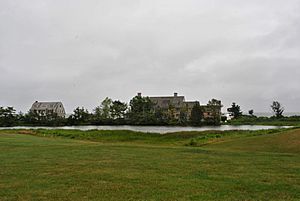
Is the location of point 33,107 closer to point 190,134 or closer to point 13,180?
point 190,134

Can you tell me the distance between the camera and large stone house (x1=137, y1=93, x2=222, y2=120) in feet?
319

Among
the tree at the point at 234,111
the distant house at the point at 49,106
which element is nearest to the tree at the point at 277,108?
the tree at the point at 234,111

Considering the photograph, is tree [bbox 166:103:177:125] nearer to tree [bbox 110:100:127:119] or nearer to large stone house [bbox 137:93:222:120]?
large stone house [bbox 137:93:222:120]

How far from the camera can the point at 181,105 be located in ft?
376

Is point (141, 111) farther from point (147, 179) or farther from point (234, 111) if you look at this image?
point (147, 179)

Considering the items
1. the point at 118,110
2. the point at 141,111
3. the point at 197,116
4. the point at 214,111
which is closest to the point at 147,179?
the point at 197,116

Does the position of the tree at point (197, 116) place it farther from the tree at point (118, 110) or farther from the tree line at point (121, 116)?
the tree at point (118, 110)

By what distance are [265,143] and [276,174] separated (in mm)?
13735

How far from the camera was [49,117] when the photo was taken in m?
104

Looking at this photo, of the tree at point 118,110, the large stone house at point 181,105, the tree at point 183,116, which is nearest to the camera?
the tree at point 183,116

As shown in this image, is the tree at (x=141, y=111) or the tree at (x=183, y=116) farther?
the tree at (x=141, y=111)

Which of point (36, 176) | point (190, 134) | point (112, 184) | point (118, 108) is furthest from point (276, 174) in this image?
point (118, 108)

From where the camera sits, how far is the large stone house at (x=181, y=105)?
97.2 m

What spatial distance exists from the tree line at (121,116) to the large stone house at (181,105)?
0.39m
